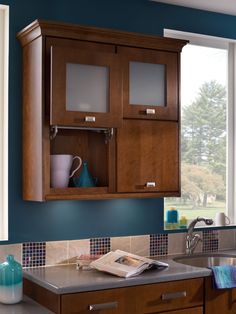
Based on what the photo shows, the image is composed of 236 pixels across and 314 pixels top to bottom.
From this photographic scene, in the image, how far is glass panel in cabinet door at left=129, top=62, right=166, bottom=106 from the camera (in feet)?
11.0

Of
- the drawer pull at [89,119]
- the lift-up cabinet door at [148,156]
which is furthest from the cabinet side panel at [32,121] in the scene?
the lift-up cabinet door at [148,156]

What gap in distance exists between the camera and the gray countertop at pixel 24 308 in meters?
2.78

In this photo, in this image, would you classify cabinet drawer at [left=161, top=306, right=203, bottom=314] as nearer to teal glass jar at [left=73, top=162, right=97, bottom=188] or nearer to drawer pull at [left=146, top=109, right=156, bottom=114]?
teal glass jar at [left=73, top=162, right=97, bottom=188]

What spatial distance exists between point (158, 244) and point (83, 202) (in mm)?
647

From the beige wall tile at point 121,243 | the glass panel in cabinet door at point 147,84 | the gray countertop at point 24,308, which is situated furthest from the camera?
the beige wall tile at point 121,243

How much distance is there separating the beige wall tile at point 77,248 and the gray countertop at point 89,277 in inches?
3.5

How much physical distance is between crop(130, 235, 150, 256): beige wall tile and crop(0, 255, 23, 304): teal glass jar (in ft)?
3.19

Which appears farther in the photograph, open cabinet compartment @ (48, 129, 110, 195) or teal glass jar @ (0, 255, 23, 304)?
open cabinet compartment @ (48, 129, 110, 195)

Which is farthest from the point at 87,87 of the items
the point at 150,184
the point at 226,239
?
the point at 226,239

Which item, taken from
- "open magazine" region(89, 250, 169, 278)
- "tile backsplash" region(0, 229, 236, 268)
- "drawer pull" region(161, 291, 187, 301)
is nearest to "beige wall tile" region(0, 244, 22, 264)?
"tile backsplash" region(0, 229, 236, 268)

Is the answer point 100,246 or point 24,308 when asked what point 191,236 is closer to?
point 100,246

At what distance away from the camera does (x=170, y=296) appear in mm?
3086

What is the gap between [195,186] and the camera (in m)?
4.13

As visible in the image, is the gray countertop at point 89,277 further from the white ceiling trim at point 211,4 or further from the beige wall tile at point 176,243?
the white ceiling trim at point 211,4
